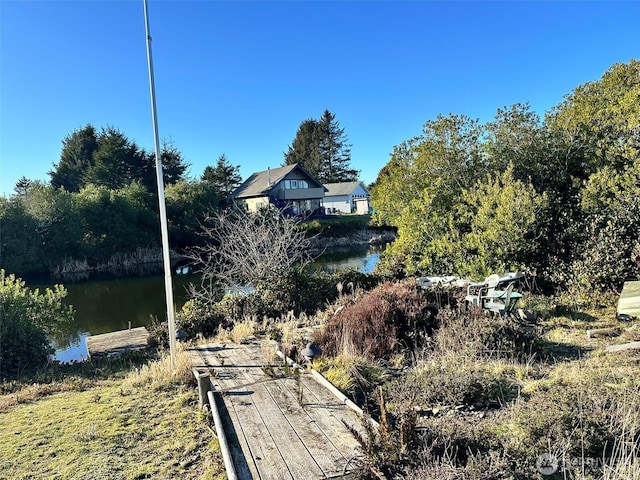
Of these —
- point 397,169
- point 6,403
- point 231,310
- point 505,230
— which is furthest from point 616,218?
point 6,403

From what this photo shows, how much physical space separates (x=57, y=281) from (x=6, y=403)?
23.2 m

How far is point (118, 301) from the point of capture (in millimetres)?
19672

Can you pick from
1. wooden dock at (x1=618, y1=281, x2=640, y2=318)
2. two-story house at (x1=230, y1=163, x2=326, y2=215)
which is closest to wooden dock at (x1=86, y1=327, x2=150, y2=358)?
wooden dock at (x1=618, y1=281, x2=640, y2=318)

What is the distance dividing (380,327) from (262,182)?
39.9m

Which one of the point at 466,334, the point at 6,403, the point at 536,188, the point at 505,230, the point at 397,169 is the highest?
the point at 397,169

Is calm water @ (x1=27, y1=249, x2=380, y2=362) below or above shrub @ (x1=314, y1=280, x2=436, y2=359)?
below

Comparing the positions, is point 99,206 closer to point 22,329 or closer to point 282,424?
point 22,329

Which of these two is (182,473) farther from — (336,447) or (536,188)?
(536,188)

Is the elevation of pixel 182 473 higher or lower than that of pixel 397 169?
lower

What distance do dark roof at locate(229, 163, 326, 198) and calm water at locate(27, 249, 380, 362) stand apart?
15.9 metres

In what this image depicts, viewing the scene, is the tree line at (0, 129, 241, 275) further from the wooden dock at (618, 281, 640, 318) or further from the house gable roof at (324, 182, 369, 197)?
the house gable roof at (324, 182, 369, 197)

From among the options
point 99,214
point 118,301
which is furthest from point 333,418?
point 99,214

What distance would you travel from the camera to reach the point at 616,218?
27.8 ft

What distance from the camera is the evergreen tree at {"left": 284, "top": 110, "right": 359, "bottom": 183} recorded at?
63812mm
